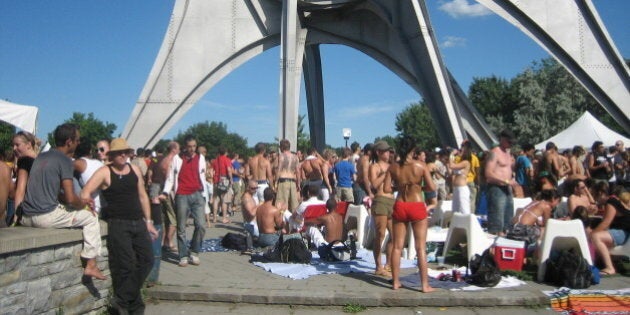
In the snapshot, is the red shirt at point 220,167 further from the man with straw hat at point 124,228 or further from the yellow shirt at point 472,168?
the man with straw hat at point 124,228

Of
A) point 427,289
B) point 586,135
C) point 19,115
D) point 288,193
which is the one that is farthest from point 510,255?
point 586,135

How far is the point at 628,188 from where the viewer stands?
323 inches

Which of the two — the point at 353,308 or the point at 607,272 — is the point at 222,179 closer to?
the point at 353,308

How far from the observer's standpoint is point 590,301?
19.6ft

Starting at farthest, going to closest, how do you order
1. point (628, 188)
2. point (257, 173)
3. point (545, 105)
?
point (545, 105) → point (257, 173) → point (628, 188)

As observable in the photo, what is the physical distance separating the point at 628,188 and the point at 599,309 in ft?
10.5

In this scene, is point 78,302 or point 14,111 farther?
point 14,111

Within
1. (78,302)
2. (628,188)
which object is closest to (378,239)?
(78,302)

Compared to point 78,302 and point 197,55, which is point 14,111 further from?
point 78,302

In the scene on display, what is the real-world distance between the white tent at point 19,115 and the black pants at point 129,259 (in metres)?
10.1

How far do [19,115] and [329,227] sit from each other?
951 cm

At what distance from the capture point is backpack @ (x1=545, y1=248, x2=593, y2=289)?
21.1 ft

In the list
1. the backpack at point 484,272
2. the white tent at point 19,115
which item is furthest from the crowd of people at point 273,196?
the white tent at point 19,115

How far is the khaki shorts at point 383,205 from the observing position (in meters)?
7.06
